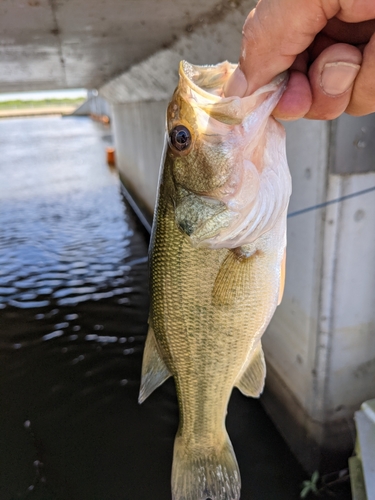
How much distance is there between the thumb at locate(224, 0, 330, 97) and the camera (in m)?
1.03

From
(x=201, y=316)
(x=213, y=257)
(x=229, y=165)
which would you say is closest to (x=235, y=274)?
(x=213, y=257)

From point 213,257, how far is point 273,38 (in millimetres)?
736

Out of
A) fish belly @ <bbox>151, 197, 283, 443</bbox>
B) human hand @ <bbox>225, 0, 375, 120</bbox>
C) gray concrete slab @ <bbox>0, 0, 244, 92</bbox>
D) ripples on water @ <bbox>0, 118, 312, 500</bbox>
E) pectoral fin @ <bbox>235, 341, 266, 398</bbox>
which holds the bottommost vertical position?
ripples on water @ <bbox>0, 118, 312, 500</bbox>

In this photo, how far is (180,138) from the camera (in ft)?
4.30

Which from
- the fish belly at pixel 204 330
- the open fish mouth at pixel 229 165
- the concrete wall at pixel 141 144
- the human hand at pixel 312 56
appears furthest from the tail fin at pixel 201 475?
the concrete wall at pixel 141 144

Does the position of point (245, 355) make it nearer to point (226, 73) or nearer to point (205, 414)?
point (205, 414)

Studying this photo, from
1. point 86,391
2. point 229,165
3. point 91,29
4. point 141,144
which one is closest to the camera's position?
point 229,165

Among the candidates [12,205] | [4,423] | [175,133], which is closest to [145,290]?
[4,423]

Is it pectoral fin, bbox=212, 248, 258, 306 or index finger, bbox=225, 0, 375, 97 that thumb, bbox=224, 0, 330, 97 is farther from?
pectoral fin, bbox=212, 248, 258, 306

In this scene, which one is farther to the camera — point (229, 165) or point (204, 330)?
point (204, 330)

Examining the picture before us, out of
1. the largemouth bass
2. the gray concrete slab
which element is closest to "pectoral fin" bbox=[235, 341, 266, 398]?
the largemouth bass

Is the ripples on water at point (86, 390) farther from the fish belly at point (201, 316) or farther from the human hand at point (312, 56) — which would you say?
the human hand at point (312, 56)

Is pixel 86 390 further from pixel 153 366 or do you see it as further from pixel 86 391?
pixel 153 366

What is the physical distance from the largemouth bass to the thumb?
0.06m
